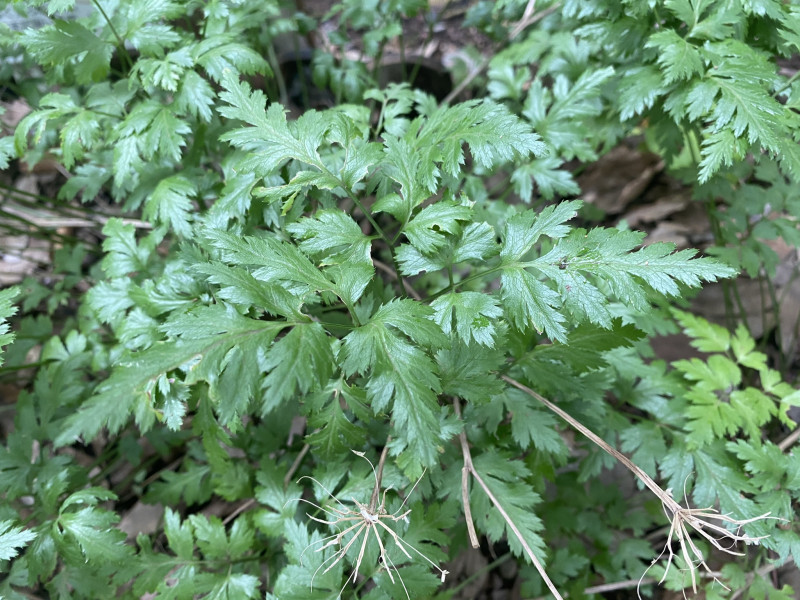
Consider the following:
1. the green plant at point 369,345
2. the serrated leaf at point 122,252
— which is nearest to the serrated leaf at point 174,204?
the green plant at point 369,345

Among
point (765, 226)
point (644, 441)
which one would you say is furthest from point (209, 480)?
point (765, 226)

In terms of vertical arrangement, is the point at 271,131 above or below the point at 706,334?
above

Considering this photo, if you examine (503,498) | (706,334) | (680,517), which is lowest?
(503,498)

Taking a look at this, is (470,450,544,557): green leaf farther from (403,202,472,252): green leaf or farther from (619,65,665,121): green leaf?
(619,65,665,121): green leaf

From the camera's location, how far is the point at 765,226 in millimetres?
2229

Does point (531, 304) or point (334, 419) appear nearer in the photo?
point (531, 304)

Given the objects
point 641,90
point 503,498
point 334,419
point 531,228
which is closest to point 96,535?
point 334,419

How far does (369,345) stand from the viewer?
4.03 ft

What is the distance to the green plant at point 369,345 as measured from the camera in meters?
1.26

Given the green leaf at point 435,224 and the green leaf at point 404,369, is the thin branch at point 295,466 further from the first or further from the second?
the green leaf at point 435,224

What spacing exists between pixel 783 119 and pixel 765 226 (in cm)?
76

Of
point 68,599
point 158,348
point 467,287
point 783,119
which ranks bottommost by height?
point 68,599

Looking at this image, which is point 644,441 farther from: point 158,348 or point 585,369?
point 158,348

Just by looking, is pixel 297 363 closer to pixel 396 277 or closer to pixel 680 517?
pixel 680 517
